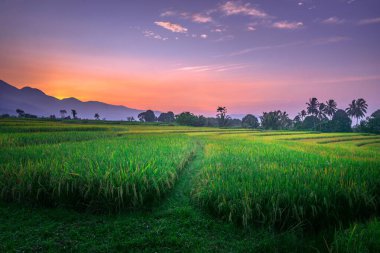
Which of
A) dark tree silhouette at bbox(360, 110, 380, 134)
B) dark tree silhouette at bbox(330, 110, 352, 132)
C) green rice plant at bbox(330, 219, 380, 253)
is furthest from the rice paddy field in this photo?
dark tree silhouette at bbox(330, 110, 352, 132)

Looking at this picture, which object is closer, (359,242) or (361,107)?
(359,242)

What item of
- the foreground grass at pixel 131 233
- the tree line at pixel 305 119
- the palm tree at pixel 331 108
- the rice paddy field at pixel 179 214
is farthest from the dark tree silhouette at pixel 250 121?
the foreground grass at pixel 131 233

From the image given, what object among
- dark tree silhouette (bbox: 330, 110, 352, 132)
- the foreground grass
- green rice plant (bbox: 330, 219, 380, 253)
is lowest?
the foreground grass

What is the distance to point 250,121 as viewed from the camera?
73125 mm

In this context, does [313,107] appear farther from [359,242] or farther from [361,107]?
[359,242]

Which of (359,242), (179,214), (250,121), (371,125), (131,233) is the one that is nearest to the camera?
(359,242)

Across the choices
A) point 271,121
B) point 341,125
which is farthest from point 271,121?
point 341,125

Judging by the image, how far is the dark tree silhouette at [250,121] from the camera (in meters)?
69.9

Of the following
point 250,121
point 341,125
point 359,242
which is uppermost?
point 250,121

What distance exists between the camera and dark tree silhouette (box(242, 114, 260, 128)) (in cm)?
6988

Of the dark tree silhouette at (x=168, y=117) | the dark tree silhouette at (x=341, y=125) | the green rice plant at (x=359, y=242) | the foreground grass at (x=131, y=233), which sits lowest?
the foreground grass at (x=131, y=233)

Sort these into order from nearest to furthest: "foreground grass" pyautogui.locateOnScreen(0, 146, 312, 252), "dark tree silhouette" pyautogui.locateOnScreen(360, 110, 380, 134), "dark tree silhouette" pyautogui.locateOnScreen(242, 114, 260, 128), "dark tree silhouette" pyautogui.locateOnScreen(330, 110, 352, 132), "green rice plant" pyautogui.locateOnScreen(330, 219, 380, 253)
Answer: "green rice plant" pyautogui.locateOnScreen(330, 219, 380, 253) < "foreground grass" pyautogui.locateOnScreen(0, 146, 312, 252) < "dark tree silhouette" pyautogui.locateOnScreen(360, 110, 380, 134) < "dark tree silhouette" pyautogui.locateOnScreen(330, 110, 352, 132) < "dark tree silhouette" pyautogui.locateOnScreen(242, 114, 260, 128)

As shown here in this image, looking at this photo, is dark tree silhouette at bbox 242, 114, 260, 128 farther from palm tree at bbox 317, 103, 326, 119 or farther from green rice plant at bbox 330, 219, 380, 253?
green rice plant at bbox 330, 219, 380, 253

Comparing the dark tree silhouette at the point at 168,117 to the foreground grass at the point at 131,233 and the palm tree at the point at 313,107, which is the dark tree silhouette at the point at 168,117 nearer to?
the palm tree at the point at 313,107
